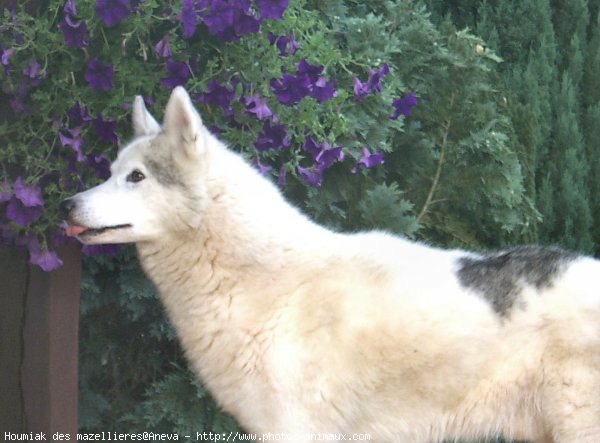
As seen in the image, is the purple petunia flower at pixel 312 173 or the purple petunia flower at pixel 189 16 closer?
the purple petunia flower at pixel 189 16

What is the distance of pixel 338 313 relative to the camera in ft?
10.8

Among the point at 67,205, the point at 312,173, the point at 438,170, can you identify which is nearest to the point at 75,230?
the point at 67,205

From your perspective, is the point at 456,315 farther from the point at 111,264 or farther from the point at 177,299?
the point at 111,264

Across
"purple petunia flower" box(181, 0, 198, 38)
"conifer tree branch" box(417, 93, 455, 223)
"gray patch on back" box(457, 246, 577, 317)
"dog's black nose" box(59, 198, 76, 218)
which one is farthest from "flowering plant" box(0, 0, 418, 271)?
"conifer tree branch" box(417, 93, 455, 223)

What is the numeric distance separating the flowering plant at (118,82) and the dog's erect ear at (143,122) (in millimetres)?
66

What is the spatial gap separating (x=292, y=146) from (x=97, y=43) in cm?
93

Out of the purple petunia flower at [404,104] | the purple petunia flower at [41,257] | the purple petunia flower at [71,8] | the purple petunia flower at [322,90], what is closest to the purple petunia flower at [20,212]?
the purple petunia flower at [41,257]

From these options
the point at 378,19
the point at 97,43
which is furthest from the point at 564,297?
the point at 378,19

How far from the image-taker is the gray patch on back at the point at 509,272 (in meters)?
3.32

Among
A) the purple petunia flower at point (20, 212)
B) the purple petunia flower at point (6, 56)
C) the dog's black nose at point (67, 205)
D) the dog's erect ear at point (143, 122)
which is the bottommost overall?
the purple petunia flower at point (20, 212)

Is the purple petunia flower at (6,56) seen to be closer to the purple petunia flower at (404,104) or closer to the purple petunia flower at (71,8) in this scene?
the purple petunia flower at (71,8)

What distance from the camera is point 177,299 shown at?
3.50 metres

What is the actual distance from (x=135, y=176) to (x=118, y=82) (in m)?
0.40

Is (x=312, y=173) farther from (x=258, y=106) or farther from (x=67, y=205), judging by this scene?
Result: (x=67, y=205)
